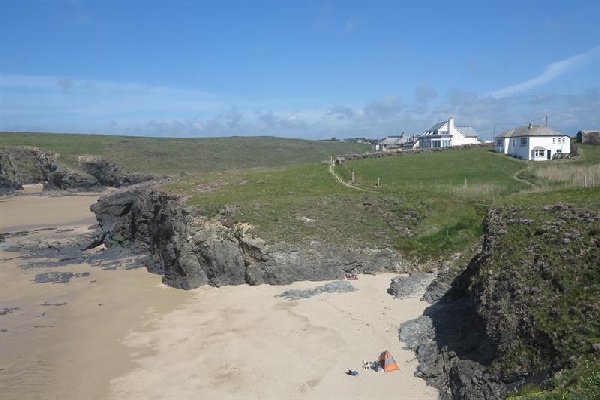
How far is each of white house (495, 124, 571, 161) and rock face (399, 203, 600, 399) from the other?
46613 mm

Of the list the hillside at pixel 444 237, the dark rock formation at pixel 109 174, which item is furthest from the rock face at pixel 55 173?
the hillside at pixel 444 237

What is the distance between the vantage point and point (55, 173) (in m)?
101

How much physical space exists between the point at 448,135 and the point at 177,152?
74082mm

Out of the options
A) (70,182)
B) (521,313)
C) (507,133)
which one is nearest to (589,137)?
(507,133)

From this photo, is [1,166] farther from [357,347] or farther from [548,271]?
[548,271]

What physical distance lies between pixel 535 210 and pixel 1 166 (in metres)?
107

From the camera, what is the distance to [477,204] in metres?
37.9

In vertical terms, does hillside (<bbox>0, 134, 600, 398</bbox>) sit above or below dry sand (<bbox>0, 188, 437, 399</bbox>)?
above

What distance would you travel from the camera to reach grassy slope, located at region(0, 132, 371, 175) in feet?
395

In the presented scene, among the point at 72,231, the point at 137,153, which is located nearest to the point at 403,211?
the point at 72,231

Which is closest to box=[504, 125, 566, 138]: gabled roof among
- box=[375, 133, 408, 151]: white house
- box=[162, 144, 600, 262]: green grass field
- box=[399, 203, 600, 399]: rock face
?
box=[162, 144, 600, 262]: green grass field

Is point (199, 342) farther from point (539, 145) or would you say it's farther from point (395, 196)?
point (539, 145)

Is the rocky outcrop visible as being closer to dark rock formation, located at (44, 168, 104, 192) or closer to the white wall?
dark rock formation, located at (44, 168, 104, 192)

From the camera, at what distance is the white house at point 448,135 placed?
99938 millimetres
